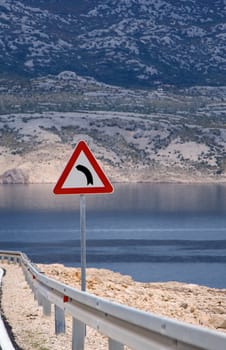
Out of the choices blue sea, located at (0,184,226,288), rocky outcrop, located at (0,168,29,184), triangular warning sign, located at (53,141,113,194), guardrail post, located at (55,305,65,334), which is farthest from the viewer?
rocky outcrop, located at (0,168,29,184)

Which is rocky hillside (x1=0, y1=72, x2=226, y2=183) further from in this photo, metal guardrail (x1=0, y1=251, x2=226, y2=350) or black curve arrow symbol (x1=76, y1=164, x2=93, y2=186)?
metal guardrail (x1=0, y1=251, x2=226, y2=350)

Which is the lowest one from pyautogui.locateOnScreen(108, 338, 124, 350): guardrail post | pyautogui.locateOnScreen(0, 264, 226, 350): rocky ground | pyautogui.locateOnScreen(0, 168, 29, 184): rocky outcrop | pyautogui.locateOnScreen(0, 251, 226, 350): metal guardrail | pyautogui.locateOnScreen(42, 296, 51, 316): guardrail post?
pyautogui.locateOnScreen(0, 264, 226, 350): rocky ground

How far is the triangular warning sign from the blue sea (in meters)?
39.6

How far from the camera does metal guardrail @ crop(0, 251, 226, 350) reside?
601 cm

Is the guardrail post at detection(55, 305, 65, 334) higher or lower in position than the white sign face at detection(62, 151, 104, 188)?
lower

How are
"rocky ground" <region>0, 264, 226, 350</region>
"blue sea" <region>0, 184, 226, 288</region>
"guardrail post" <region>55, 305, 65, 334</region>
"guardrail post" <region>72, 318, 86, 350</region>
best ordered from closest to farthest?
"guardrail post" <region>72, 318, 86, 350</region>
"rocky ground" <region>0, 264, 226, 350</region>
"guardrail post" <region>55, 305, 65, 334</region>
"blue sea" <region>0, 184, 226, 288</region>

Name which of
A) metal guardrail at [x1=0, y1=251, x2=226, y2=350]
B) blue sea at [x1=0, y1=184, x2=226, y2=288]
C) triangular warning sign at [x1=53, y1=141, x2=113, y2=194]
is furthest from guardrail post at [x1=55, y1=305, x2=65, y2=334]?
blue sea at [x1=0, y1=184, x2=226, y2=288]

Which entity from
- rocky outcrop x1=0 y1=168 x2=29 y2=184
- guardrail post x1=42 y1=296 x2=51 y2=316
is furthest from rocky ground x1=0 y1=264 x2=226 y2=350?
rocky outcrop x1=0 y1=168 x2=29 y2=184

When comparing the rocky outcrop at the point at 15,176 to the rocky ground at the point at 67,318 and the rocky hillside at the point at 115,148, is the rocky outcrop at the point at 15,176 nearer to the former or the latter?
the rocky hillside at the point at 115,148

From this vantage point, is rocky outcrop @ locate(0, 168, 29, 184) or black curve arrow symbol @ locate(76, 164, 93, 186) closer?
black curve arrow symbol @ locate(76, 164, 93, 186)

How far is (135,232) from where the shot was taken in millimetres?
92000

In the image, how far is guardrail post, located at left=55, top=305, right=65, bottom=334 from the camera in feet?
37.9

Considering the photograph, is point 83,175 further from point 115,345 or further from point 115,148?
point 115,148

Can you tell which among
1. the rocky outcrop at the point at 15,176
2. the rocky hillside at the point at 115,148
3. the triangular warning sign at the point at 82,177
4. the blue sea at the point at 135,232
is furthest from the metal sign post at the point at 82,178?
the rocky outcrop at the point at 15,176
